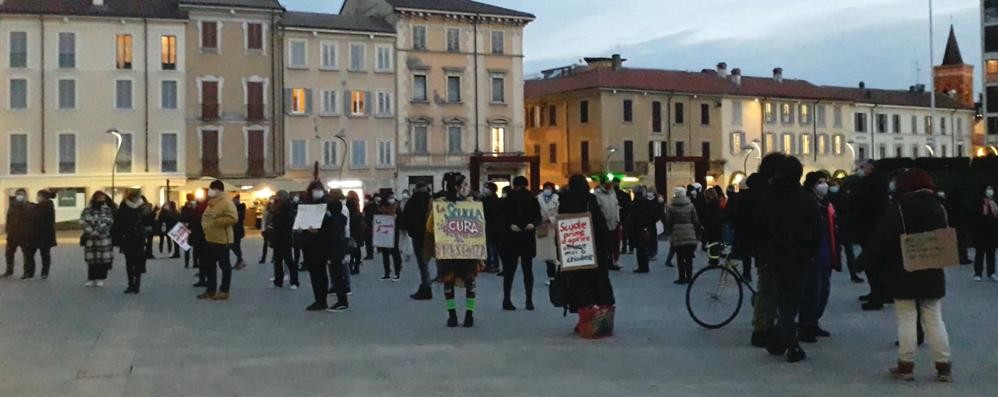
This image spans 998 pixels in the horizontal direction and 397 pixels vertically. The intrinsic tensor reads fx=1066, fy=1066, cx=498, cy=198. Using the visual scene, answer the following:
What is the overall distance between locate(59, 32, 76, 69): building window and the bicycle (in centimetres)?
4928

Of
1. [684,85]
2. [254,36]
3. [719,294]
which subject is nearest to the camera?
[719,294]

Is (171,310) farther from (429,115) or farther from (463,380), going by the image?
(429,115)

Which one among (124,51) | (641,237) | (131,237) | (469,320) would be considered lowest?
(469,320)

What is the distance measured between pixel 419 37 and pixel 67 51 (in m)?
18.6

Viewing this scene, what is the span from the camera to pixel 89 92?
54.3 meters

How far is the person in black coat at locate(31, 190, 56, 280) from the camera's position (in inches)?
754

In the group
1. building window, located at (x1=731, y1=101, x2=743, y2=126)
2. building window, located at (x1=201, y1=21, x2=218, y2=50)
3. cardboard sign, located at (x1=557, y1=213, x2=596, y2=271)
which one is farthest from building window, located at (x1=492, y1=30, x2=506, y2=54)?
cardboard sign, located at (x1=557, y1=213, x2=596, y2=271)

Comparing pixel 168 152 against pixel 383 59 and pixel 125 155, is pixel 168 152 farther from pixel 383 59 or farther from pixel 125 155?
pixel 383 59

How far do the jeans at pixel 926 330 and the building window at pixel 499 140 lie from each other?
181ft

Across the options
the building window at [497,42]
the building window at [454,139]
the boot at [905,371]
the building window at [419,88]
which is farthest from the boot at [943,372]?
the building window at [497,42]

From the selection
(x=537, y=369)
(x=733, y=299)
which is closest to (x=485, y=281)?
(x=733, y=299)

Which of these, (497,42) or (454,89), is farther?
(497,42)

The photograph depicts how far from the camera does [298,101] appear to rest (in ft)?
190

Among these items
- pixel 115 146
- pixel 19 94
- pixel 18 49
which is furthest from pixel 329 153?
pixel 18 49
